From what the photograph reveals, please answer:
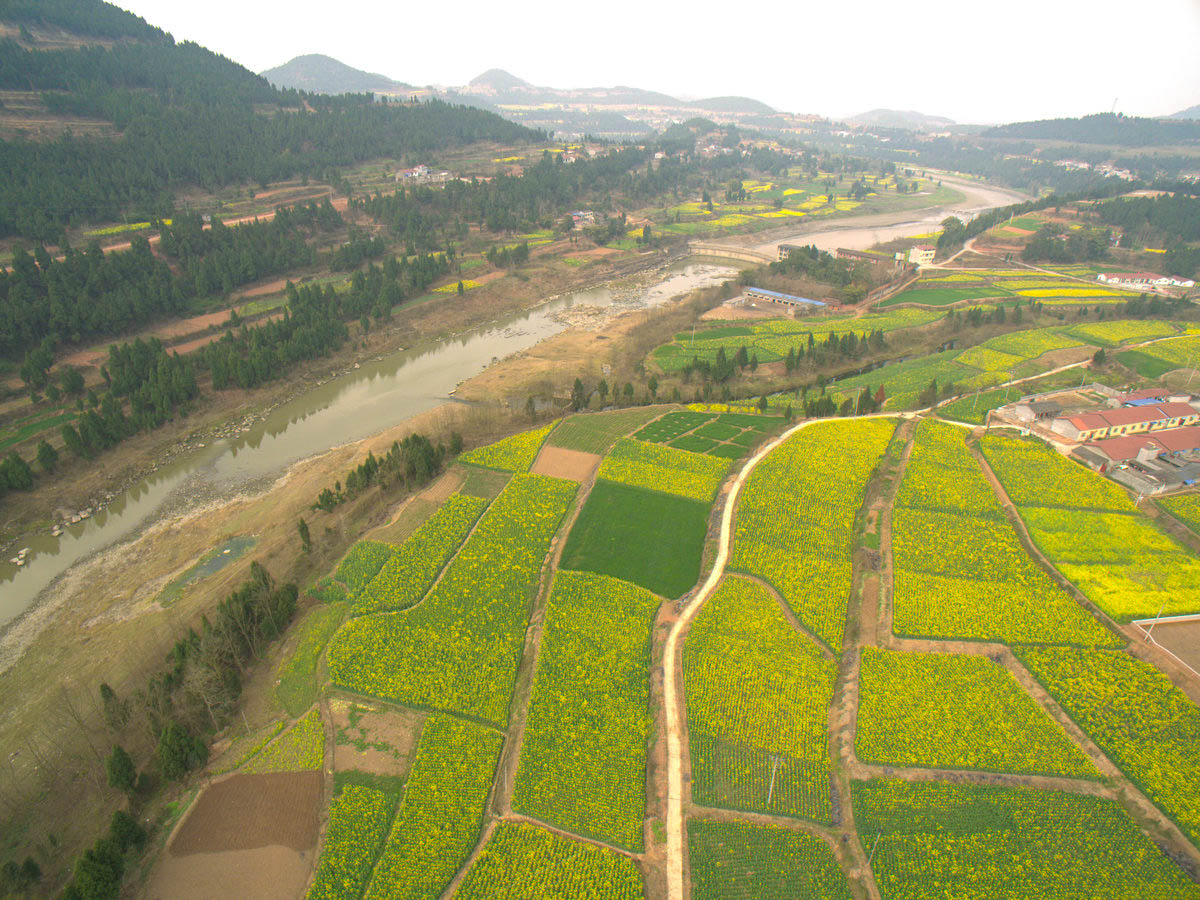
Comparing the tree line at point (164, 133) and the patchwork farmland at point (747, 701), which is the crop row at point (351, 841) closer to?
the patchwork farmland at point (747, 701)

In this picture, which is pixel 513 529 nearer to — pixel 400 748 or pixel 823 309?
pixel 400 748

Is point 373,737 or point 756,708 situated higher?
point 756,708

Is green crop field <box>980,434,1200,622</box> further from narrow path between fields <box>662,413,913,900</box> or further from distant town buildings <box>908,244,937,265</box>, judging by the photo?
distant town buildings <box>908,244,937,265</box>

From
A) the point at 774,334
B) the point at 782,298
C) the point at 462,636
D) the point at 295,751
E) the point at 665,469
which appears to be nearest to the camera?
the point at 295,751

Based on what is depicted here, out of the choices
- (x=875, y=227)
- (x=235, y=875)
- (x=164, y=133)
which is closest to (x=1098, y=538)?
(x=235, y=875)

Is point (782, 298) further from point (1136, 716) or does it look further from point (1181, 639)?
point (1136, 716)

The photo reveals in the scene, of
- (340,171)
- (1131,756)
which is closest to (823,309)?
(1131,756)

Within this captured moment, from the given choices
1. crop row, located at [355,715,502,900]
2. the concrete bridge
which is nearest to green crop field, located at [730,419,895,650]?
crop row, located at [355,715,502,900]
